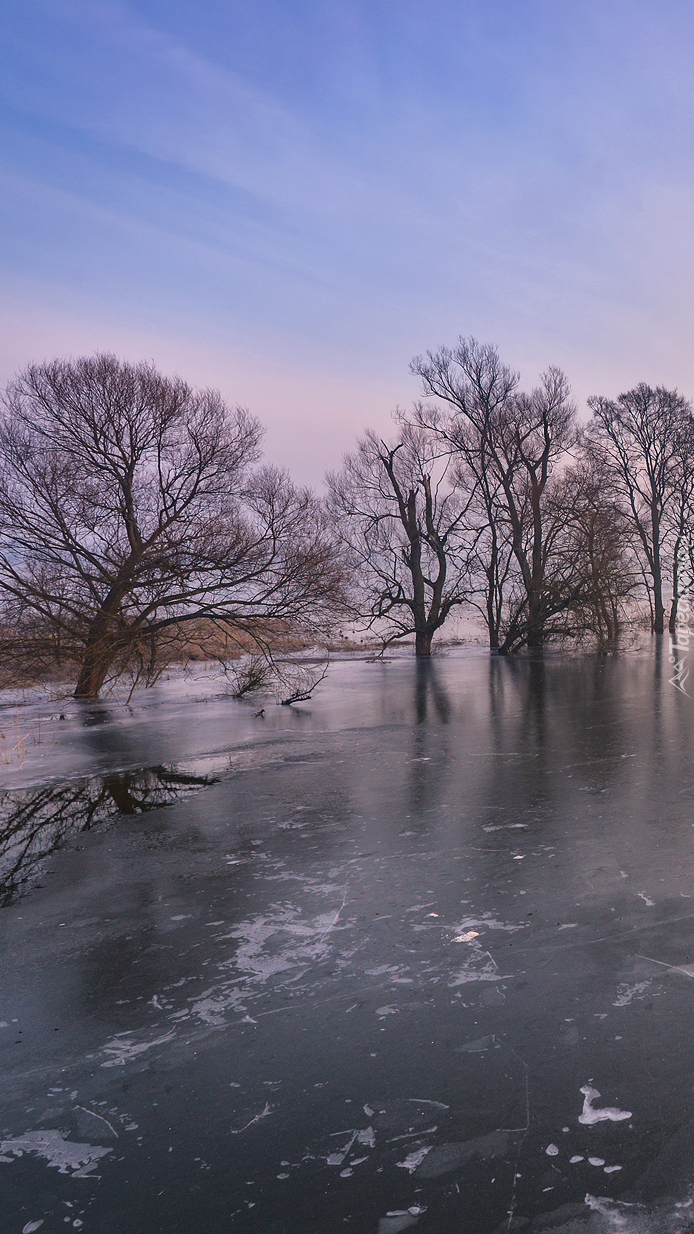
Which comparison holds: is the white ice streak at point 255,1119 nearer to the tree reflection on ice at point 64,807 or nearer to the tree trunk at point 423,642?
the tree reflection on ice at point 64,807

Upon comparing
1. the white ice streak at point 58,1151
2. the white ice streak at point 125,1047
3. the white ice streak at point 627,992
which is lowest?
the white ice streak at point 58,1151

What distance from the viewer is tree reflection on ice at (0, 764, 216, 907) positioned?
586 centimetres

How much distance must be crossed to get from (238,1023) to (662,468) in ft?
112

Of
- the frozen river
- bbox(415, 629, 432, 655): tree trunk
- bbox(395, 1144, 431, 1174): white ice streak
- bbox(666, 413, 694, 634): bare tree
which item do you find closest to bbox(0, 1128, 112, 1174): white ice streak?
the frozen river

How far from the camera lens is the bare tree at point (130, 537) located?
53.7 feet

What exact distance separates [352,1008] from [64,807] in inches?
196

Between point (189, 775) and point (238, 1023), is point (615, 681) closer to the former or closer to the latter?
point (189, 775)

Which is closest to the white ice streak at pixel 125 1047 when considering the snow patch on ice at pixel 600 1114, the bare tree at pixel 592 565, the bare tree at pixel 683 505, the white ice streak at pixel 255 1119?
the white ice streak at pixel 255 1119

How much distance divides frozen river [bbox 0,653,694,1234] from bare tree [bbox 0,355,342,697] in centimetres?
903

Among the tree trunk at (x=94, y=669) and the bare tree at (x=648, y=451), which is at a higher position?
the bare tree at (x=648, y=451)

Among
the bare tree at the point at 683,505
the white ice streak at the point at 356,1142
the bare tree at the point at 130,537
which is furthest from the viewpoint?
the bare tree at the point at 683,505

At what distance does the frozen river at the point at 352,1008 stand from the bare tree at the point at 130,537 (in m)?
9.03

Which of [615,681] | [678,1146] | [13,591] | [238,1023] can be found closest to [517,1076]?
[678,1146]

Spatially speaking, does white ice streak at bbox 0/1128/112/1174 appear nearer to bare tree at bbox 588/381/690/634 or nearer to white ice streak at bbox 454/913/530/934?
white ice streak at bbox 454/913/530/934
